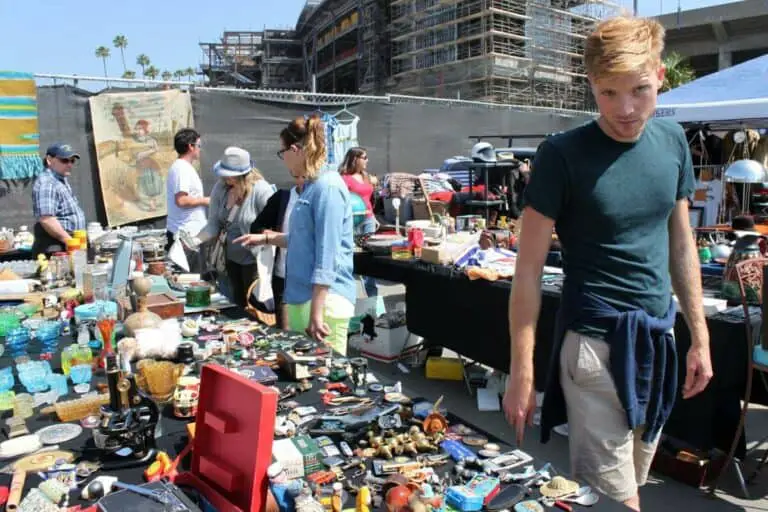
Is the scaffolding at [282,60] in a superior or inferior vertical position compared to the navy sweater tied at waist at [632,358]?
superior

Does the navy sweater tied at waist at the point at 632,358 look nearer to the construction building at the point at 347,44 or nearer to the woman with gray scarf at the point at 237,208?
the woman with gray scarf at the point at 237,208

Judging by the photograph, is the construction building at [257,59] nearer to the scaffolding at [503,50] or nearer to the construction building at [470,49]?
the construction building at [470,49]

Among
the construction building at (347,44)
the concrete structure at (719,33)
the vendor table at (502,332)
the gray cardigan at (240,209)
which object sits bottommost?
the vendor table at (502,332)

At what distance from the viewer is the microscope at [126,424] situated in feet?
5.29

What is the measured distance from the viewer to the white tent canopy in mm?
6542

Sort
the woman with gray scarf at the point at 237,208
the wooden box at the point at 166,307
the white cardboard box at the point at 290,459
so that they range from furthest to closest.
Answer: the woman with gray scarf at the point at 237,208 → the wooden box at the point at 166,307 → the white cardboard box at the point at 290,459

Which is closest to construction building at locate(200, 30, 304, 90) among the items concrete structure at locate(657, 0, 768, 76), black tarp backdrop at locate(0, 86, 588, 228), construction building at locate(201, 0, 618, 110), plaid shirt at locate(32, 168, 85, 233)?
construction building at locate(201, 0, 618, 110)

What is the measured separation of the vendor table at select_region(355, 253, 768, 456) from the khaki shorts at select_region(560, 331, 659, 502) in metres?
1.41

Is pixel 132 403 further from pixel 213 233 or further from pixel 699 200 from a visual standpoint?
pixel 699 200

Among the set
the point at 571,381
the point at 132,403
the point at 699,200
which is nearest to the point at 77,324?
the point at 132,403

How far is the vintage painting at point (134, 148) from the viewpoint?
716 cm

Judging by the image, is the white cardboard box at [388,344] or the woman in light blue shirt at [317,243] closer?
the woman in light blue shirt at [317,243]

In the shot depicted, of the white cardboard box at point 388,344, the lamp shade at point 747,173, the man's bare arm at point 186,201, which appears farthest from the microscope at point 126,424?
the lamp shade at point 747,173

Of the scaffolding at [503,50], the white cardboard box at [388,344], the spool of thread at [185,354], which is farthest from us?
the scaffolding at [503,50]
